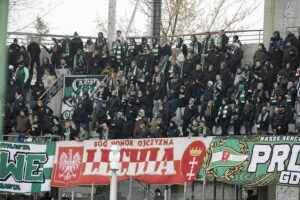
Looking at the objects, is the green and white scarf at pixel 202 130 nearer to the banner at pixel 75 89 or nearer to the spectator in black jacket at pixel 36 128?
the spectator in black jacket at pixel 36 128

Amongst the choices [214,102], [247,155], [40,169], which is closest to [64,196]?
[40,169]

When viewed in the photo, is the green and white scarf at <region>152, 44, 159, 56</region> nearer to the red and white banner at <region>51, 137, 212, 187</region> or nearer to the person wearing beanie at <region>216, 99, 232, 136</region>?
the person wearing beanie at <region>216, 99, 232, 136</region>

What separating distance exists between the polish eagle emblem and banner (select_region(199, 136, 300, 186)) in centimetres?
426

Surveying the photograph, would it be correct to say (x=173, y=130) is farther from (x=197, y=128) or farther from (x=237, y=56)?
(x=237, y=56)

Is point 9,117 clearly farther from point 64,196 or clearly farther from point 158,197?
point 158,197

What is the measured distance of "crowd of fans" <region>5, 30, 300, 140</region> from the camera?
61.8 feet

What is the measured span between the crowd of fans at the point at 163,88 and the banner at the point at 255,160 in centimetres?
164

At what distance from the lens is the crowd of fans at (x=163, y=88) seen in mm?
18844

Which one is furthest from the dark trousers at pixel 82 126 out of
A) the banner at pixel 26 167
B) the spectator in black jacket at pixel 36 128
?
the banner at pixel 26 167

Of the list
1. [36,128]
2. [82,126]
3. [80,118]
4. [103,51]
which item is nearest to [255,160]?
[82,126]

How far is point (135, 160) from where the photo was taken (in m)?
18.6

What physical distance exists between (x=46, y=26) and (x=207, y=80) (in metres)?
27.1

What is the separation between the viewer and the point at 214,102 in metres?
19.9

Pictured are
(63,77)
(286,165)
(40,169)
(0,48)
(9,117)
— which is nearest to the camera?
(0,48)
